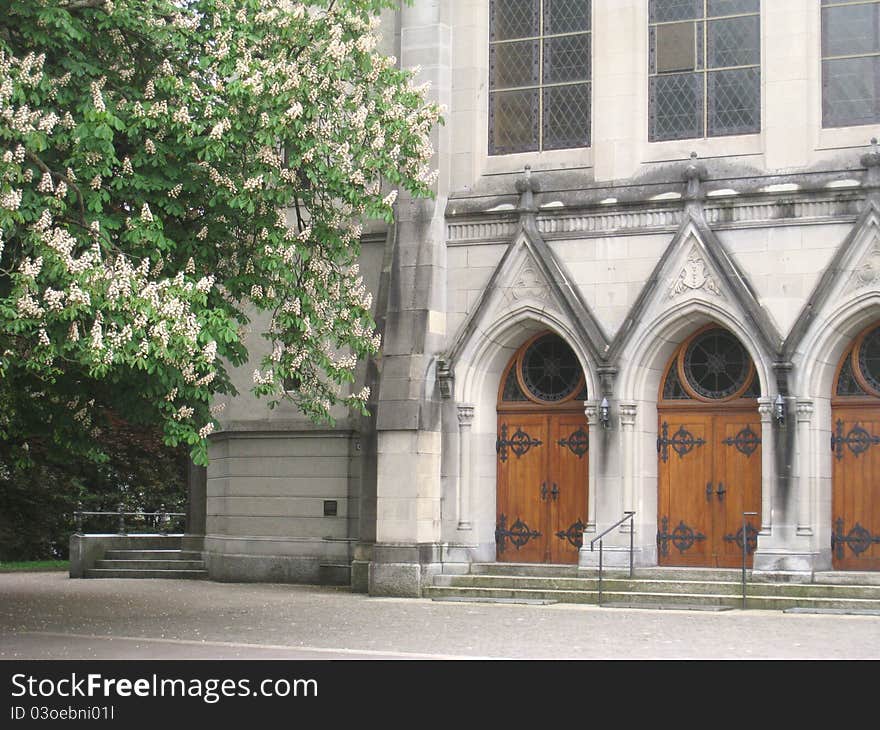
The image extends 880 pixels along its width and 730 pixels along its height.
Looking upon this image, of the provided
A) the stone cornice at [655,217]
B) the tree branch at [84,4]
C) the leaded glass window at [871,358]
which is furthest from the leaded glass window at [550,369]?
the tree branch at [84,4]

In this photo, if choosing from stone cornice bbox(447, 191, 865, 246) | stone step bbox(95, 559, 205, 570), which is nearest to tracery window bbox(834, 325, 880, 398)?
stone cornice bbox(447, 191, 865, 246)

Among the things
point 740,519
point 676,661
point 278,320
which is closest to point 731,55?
point 740,519

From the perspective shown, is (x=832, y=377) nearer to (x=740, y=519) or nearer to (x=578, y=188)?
(x=740, y=519)

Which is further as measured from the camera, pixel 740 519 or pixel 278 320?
pixel 740 519

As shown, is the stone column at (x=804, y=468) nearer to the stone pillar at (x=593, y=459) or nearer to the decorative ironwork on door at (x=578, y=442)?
the stone pillar at (x=593, y=459)

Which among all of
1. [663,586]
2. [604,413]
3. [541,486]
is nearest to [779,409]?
[604,413]

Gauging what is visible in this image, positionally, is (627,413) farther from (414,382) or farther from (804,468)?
(414,382)

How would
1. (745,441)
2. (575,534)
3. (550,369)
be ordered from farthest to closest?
(550,369) → (575,534) → (745,441)

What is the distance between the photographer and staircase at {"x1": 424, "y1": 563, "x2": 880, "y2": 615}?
1980cm

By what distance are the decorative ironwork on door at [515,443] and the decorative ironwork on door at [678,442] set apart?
1889 mm

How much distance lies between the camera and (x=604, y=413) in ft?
72.5

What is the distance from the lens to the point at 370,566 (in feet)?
74.6

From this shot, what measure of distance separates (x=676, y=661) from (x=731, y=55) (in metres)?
11.5

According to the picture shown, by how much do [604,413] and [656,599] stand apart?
2885 millimetres
